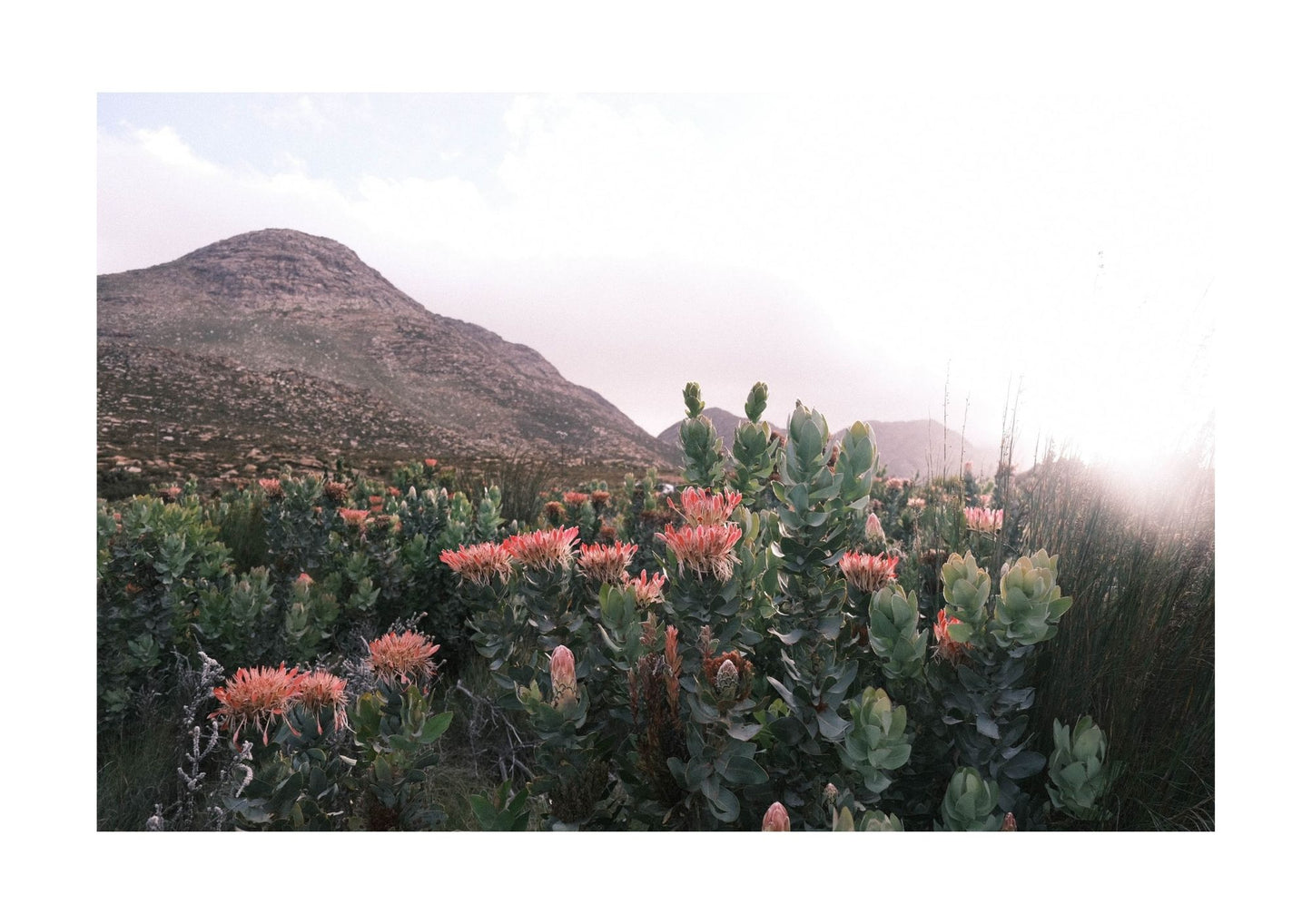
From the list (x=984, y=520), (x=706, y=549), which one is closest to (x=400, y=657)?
(x=706, y=549)

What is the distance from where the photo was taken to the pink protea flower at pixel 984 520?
2012 mm

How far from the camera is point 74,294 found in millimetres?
2027

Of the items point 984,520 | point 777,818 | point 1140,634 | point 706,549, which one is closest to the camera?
point 777,818

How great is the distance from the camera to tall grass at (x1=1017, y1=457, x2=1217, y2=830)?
1.59m

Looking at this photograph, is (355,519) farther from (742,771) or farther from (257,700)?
(742,771)

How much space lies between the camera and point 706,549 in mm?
1256

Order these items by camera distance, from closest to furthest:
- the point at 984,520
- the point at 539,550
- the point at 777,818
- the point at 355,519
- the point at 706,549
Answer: the point at 777,818 → the point at 706,549 → the point at 539,550 → the point at 984,520 → the point at 355,519

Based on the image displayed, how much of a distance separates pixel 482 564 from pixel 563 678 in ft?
1.32

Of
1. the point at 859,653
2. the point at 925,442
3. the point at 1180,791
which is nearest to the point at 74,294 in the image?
the point at 859,653

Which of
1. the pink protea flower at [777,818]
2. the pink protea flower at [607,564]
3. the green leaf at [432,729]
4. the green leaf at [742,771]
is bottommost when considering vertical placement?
the pink protea flower at [777,818]

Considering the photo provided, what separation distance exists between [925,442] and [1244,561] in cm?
100

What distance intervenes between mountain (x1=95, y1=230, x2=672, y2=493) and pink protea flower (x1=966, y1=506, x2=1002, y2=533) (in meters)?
2.00

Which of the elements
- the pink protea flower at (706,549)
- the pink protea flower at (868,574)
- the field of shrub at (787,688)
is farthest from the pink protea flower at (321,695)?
the pink protea flower at (868,574)

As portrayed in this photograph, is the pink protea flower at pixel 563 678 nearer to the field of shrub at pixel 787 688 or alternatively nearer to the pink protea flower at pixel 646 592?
Result: the field of shrub at pixel 787 688
